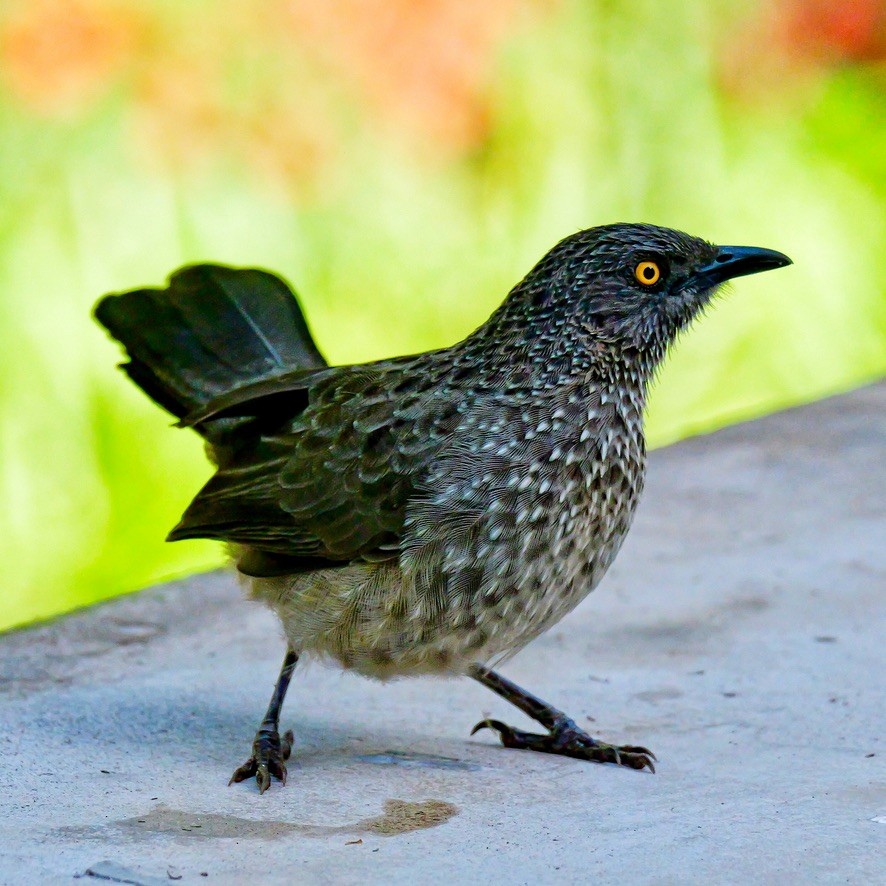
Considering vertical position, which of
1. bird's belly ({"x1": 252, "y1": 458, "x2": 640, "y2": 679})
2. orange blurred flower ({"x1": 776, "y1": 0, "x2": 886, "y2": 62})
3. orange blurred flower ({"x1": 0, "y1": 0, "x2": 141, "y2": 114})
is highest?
orange blurred flower ({"x1": 776, "y1": 0, "x2": 886, "y2": 62})

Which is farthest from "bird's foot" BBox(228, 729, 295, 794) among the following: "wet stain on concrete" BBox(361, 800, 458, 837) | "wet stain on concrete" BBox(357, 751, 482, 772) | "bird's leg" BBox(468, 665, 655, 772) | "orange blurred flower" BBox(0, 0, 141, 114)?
"orange blurred flower" BBox(0, 0, 141, 114)

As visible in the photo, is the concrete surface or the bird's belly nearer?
the concrete surface

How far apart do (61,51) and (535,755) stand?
403cm

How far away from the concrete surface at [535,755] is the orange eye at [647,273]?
43.8 inches

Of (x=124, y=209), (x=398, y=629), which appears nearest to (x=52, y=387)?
(x=124, y=209)

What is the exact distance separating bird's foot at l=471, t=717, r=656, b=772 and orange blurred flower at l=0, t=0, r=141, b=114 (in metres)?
3.70

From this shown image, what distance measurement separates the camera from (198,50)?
22.3 feet

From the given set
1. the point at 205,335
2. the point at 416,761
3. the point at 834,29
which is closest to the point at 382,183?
the point at 834,29

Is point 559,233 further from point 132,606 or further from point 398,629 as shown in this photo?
point 398,629

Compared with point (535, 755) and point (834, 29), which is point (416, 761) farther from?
point (834, 29)

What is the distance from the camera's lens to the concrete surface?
9.72 feet

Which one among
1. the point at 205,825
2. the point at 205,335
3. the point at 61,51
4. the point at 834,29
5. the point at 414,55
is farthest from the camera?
the point at 834,29

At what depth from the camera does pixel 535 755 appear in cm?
384

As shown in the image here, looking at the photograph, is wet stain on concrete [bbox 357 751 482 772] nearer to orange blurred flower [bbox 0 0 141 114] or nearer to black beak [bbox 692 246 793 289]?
black beak [bbox 692 246 793 289]
